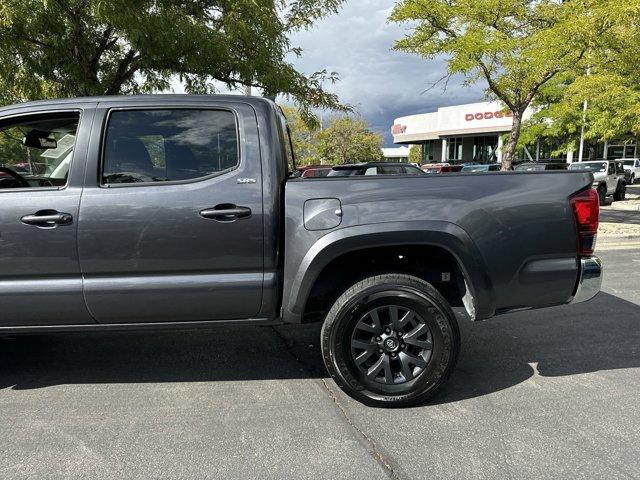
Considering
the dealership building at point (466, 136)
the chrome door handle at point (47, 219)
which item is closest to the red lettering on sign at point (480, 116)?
the dealership building at point (466, 136)

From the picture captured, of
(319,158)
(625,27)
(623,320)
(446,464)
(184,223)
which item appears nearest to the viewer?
(446,464)

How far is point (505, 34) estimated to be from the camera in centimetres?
962

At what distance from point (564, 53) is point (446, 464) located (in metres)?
8.94

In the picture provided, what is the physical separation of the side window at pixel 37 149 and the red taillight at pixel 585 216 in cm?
327

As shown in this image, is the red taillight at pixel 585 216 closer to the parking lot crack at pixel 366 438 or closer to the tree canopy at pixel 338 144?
the parking lot crack at pixel 366 438

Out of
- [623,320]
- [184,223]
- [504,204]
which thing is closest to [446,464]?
[504,204]

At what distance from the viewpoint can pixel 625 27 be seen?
29.9ft

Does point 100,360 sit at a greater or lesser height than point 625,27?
lesser

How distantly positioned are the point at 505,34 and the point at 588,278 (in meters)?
7.97

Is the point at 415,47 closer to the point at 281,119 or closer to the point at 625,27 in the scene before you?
the point at 625,27

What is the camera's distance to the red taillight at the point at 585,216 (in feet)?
10.2

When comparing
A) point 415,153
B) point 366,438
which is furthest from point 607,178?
point 415,153

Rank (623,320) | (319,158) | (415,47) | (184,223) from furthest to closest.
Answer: (319,158), (415,47), (623,320), (184,223)

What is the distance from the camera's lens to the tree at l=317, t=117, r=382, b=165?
47250 millimetres
